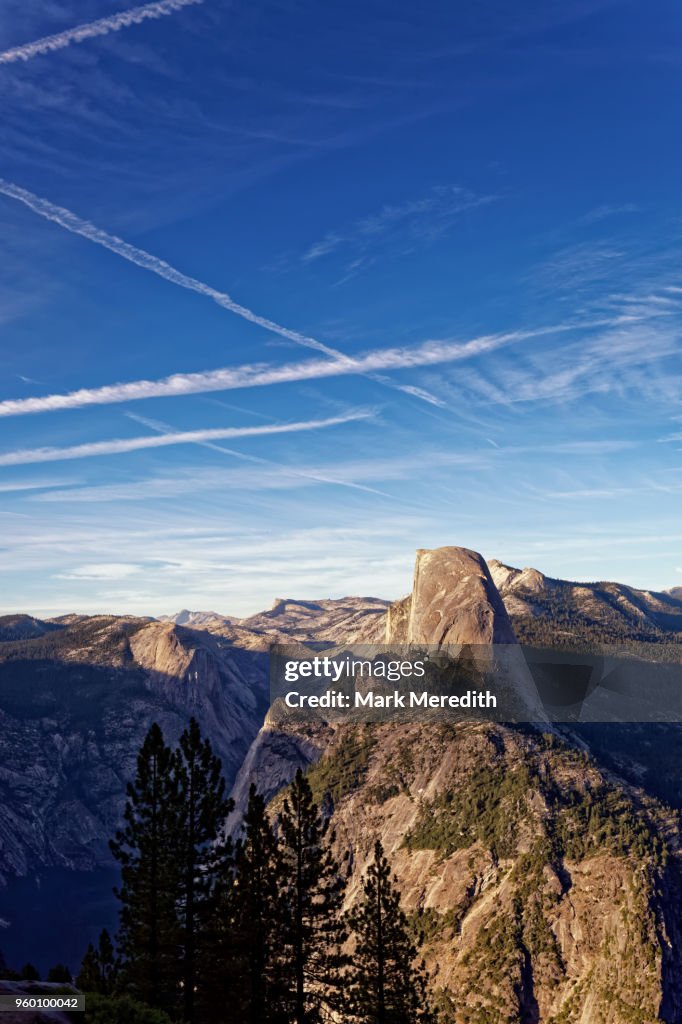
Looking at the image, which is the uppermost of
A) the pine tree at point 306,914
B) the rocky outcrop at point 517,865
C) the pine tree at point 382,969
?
the pine tree at point 306,914

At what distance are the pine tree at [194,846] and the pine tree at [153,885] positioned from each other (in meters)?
0.57

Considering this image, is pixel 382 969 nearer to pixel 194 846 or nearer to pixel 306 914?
pixel 306 914

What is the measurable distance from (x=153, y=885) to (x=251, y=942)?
7.40 meters

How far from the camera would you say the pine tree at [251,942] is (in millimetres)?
48656

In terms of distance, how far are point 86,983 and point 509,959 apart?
86.5 meters

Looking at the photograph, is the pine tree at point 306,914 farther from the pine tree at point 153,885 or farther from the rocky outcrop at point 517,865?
the rocky outcrop at point 517,865

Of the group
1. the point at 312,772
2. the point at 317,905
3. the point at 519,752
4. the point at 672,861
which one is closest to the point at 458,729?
the point at 519,752

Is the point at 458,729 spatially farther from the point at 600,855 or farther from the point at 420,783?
the point at 600,855

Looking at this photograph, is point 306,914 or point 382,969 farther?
point 382,969

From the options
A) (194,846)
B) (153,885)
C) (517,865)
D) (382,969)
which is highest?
(194,846)

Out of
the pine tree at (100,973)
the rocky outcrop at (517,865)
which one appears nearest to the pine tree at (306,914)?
the pine tree at (100,973)

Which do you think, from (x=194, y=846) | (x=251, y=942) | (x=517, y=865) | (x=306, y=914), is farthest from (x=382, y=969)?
(x=517, y=865)

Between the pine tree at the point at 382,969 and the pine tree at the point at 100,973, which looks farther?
the pine tree at the point at 382,969

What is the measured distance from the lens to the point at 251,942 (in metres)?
49.1
